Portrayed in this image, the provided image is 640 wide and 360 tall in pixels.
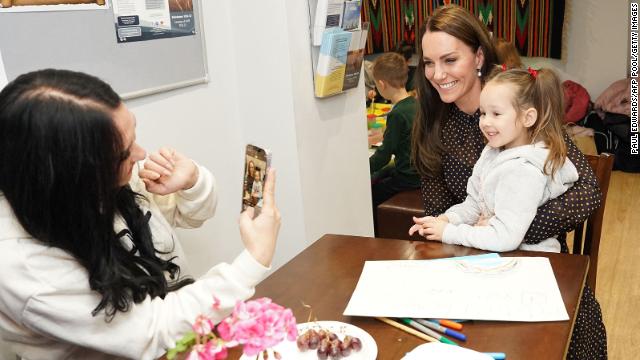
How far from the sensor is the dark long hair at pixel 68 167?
2.75ft

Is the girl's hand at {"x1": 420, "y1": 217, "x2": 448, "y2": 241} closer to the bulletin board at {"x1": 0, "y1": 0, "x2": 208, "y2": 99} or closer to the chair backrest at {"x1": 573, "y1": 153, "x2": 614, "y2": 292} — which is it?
the chair backrest at {"x1": 573, "y1": 153, "x2": 614, "y2": 292}

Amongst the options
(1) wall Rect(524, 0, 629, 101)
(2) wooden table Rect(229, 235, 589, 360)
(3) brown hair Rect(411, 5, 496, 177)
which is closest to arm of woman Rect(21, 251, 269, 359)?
(2) wooden table Rect(229, 235, 589, 360)

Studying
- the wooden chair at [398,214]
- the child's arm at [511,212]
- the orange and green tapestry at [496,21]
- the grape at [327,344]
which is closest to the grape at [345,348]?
the grape at [327,344]

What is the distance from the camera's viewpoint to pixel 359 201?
8.11ft

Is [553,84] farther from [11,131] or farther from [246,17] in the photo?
[11,131]

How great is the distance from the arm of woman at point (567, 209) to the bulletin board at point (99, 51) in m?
1.09

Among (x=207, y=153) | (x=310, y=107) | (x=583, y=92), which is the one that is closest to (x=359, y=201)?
(x=310, y=107)

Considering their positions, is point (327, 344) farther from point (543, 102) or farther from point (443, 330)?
point (543, 102)

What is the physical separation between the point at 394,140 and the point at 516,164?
59.1 inches

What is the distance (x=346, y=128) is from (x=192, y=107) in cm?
71

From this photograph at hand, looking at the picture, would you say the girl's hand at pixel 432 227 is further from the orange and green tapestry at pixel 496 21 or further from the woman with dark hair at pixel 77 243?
the orange and green tapestry at pixel 496 21

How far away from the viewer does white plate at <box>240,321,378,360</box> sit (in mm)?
931

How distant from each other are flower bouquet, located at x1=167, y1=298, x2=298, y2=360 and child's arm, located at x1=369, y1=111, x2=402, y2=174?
2.21 metres

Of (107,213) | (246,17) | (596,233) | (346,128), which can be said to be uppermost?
(246,17)
